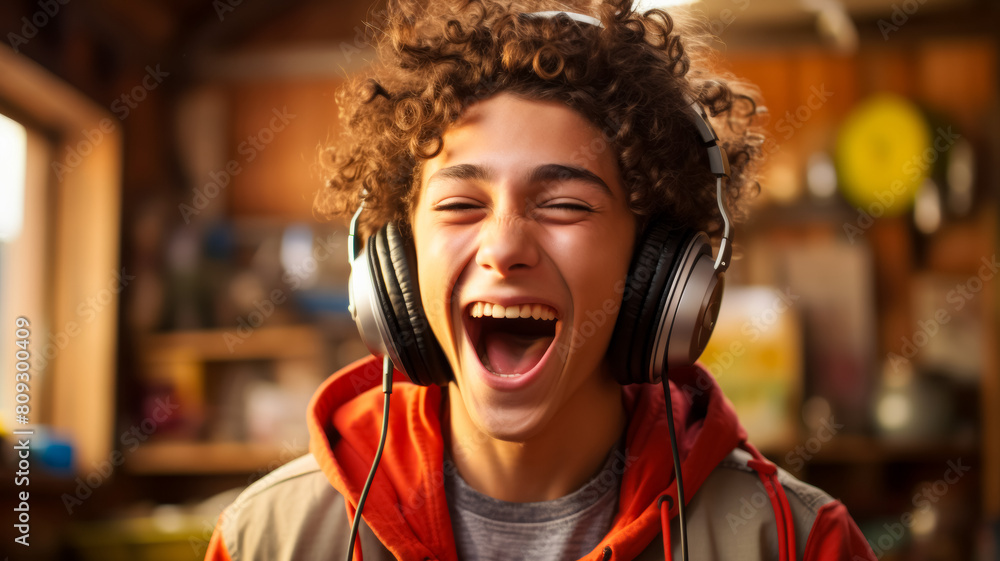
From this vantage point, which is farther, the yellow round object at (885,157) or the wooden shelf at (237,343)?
the wooden shelf at (237,343)

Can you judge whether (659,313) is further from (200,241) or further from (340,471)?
(200,241)

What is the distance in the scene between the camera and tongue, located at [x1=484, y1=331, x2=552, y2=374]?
1.09 meters

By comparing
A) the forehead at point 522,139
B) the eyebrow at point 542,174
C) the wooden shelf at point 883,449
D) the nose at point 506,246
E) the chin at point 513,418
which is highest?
the forehead at point 522,139

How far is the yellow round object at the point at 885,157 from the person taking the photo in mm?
3441

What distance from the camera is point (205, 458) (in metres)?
→ 3.53

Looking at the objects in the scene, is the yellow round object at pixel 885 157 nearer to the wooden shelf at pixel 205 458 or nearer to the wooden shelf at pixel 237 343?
the wooden shelf at pixel 237 343

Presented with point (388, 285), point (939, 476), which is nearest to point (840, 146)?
point (939, 476)

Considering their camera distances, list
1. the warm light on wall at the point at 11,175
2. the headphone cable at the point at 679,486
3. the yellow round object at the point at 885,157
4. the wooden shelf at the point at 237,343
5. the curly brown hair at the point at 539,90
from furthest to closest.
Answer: the wooden shelf at the point at 237,343
the yellow round object at the point at 885,157
the warm light on wall at the point at 11,175
the curly brown hair at the point at 539,90
the headphone cable at the point at 679,486

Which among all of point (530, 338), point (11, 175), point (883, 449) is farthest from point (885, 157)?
point (11, 175)

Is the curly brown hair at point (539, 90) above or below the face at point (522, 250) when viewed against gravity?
above

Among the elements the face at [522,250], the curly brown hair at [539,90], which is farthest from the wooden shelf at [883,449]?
the face at [522,250]

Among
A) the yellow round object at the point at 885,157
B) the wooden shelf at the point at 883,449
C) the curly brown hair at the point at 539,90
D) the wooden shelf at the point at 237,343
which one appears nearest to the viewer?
the curly brown hair at the point at 539,90

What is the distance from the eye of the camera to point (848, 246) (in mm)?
3568

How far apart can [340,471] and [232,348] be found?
2613mm
